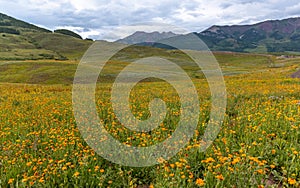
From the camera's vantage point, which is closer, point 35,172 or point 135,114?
point 35,172

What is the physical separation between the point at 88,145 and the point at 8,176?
6.70 feet

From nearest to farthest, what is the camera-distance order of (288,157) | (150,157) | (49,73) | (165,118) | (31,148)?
(288,157)
(150,157)
(31,148)
(165,118)
(49,73)

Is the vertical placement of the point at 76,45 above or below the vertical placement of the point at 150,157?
above

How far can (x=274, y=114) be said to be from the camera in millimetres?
8211

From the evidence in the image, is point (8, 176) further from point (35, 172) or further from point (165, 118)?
point (165, 118)

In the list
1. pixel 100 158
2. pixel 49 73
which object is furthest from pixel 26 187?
pixel 49 73

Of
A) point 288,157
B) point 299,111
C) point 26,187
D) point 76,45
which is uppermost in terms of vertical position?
point 76,45

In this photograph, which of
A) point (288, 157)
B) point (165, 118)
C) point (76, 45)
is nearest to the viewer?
point (288, 157)

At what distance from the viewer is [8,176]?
5.23m

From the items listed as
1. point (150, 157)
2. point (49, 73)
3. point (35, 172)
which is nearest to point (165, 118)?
point (150, 157)

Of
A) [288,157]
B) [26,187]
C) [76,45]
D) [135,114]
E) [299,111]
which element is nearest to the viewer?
[26,187]

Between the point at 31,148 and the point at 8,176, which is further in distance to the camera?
the point at 31,148

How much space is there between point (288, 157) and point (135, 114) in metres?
5.72

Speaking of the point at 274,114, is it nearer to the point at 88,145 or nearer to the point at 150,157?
the point at 150,157
